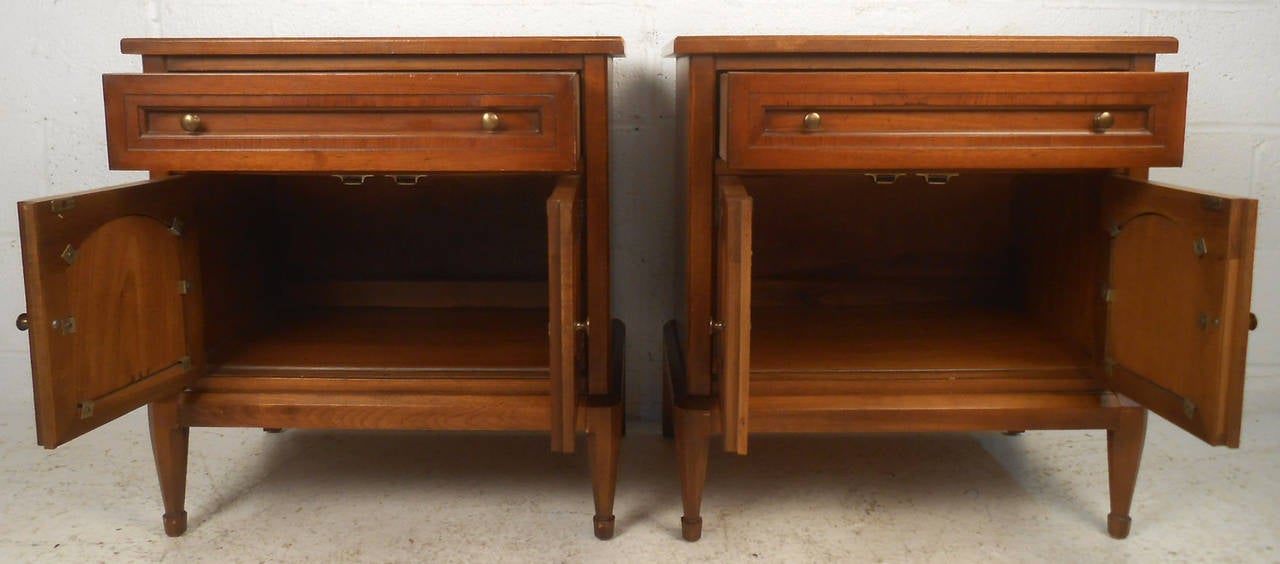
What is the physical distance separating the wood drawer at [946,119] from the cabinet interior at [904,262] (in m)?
0.30

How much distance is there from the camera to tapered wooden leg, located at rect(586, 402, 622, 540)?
1536mm

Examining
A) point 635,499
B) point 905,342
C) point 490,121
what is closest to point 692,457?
point 635,499

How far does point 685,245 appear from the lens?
161 cm

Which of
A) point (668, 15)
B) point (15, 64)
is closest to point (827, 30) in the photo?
point (668, 15)

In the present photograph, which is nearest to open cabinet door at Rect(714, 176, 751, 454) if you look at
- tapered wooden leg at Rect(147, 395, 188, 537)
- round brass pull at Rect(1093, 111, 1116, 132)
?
round brass pull at Rect(1093, 111, 1116, 132)

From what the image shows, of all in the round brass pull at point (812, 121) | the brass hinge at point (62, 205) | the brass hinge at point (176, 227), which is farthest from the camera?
the brass hinge at point (176, 227)

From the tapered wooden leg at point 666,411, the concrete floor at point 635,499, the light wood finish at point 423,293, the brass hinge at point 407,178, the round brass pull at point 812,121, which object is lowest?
the concrete floor at point 635,499

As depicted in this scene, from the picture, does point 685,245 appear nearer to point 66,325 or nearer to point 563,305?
point 563,305

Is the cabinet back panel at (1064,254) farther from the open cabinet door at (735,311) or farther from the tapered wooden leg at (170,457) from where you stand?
the tapered wooden leg at (170,457)

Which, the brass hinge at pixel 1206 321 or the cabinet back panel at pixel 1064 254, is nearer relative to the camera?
the brass hinge at pixel 1206 321

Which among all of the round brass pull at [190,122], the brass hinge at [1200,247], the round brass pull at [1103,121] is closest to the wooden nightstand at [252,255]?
the round brass pull at [190,122]

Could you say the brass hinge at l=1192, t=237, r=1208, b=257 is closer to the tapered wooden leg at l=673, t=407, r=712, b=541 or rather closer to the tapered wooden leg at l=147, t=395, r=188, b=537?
the tapered wooden leg at l=673, t=407, r=712, b=541

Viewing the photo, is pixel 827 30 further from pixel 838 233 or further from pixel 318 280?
pixel 318 280

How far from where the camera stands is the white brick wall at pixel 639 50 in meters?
2.06
